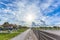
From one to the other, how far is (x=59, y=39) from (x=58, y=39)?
0.07m

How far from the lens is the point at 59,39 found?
3041mm

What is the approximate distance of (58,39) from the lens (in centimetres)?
311
